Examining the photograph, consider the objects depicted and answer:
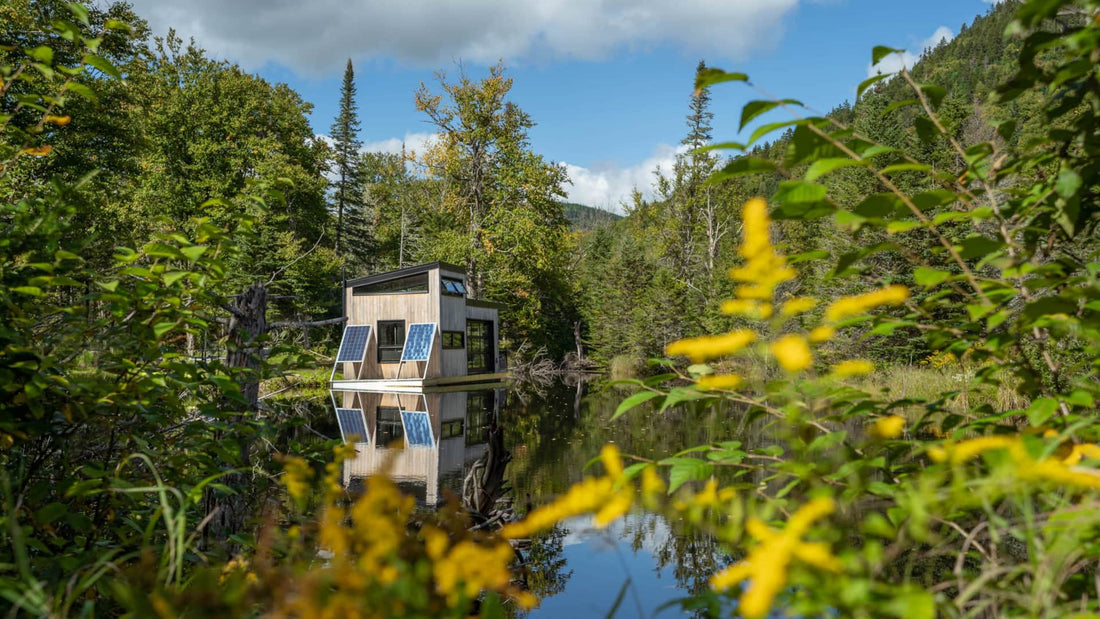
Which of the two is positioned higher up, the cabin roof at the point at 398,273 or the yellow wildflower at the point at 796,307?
the cabin roof at the point at 398,273

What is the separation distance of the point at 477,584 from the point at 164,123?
25.8 meters

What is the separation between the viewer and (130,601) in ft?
1.93

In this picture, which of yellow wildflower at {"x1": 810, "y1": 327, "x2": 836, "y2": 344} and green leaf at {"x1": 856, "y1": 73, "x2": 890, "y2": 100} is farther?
green leaf at {"x1": 856, "y1": 73, "x2": 890, "y2": 100}

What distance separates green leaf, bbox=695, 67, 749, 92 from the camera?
0.98m

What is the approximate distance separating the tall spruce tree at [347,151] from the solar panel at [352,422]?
71.0ft

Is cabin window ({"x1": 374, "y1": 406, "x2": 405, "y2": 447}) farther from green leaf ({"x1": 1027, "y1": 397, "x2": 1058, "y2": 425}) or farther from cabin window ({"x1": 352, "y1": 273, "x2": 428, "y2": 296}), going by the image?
green leaf ({"x1": 1027, "y1": 397, "x2": 1058, "y2": 425})

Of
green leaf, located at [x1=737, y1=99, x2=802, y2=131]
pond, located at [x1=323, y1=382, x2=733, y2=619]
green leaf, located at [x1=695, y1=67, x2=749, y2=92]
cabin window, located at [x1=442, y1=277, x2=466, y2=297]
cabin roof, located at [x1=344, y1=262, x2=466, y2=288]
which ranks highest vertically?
cabin roof, located at [x1=344, y1=262, x2=466, y2=288]

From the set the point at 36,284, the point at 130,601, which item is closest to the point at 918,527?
the point at 130,601

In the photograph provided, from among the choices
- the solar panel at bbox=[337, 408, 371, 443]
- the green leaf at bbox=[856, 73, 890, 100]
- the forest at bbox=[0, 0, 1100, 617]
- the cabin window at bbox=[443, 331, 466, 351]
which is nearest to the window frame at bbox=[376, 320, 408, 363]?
the cabin window at bbox=[443, 331, 466, 351]

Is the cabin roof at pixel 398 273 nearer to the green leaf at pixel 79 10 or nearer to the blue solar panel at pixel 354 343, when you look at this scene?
the blue solar panel at pixel 354 343

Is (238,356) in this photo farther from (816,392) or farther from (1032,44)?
(1032,44)

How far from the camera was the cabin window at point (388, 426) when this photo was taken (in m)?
9.16

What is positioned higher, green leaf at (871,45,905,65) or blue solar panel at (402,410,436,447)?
green leaf at (871,45,905,65)

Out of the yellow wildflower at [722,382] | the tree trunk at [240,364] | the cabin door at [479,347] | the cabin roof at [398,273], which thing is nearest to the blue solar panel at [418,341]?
the cabin roof at [398,273]
